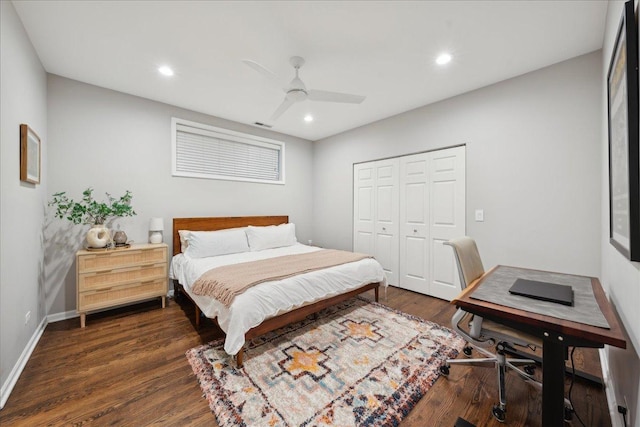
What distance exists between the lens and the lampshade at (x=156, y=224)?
3318 millimetres

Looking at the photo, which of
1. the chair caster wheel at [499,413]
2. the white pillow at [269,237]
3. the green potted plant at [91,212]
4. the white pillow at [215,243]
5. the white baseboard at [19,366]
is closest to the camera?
the chair caster wheel at [499,413]

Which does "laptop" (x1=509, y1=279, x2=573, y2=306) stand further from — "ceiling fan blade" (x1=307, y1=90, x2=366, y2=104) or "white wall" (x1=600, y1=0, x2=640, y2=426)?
"ceiling fan blade" (x1=307, y1=90, x2=366, y2=104)

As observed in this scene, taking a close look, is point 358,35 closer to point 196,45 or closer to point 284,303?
point 196,45

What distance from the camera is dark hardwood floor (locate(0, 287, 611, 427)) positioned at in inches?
60.1

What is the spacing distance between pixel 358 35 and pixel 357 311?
2815 mm

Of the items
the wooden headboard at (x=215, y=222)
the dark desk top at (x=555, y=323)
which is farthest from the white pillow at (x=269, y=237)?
the dark desk top at (x=555, y=323)

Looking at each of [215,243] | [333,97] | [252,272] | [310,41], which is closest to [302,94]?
[333,97]

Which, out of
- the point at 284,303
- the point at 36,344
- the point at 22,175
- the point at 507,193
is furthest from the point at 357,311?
the point at 22,175

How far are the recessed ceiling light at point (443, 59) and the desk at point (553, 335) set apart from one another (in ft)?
7.48

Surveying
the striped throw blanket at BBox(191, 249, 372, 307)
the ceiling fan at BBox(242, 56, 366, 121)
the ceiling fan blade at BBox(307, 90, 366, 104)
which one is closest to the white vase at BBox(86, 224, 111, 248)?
the striped throw blanket at BBox(191, 249, 372, 307)

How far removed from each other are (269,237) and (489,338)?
10.1 ft

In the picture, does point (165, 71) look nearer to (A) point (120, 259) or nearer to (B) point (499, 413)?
(A) point (120, 259)

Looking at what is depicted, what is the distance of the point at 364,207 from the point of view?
4477 mm

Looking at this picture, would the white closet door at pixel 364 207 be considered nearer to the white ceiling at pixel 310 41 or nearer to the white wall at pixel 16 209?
the white ceiling at pixel 310 41
